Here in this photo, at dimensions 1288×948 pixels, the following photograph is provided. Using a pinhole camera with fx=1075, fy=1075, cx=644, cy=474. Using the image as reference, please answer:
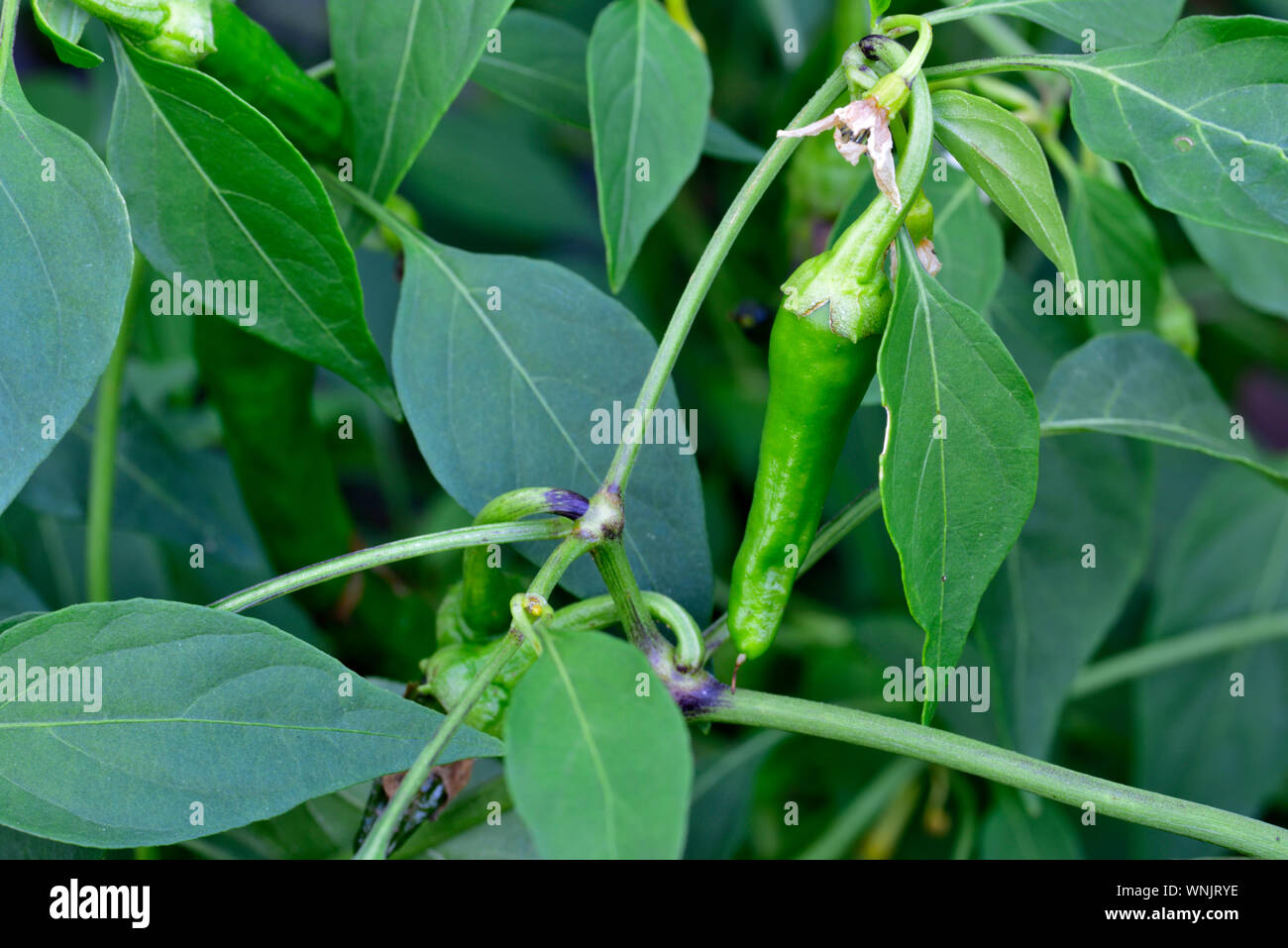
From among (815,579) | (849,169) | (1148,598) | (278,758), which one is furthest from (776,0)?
(278,758)

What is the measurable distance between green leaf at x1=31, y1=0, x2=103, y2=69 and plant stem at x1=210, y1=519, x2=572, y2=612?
193 millimetres

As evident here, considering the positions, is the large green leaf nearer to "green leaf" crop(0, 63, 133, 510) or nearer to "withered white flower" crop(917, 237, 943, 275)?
"withered white flower" crop(917, 237, 943, 275)

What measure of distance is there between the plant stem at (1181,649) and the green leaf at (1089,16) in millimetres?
422

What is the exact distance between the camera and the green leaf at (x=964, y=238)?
0.51m

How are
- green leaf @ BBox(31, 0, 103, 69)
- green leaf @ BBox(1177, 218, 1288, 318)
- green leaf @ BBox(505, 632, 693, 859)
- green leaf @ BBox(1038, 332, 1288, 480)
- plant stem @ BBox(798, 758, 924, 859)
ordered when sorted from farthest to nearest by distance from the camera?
1. plant stem @ BBox(798, 758, 924, 859)
2. green leaf @ BBox(1177, 218, 1288, 318)
3. green leaf @ BBox(1038, 332, 1288, 480)
4. green leaf @ BBox(31, 0, 103, 69)
5. green leaf @ BBox(505, 632, 693, 859)

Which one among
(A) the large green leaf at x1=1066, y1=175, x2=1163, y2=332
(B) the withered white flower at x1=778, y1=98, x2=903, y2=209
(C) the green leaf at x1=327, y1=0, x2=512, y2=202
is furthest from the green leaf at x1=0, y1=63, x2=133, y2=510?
(A) the large green leaf at x1=1066, y1=175, x2=1163, y2=332

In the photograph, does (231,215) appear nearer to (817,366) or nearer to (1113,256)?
(817,366)

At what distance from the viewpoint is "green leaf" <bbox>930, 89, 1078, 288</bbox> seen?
0.35 metres

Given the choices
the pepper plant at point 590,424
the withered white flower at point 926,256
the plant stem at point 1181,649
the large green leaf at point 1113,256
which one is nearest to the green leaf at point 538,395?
the pepper plant at point 590,424

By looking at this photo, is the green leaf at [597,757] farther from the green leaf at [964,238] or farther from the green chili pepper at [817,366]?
the green leaf at [964,238]

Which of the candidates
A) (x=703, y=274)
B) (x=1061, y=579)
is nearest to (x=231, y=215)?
(x=703, y=274)

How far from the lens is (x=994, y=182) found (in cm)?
36

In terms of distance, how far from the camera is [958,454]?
0.34 metres
